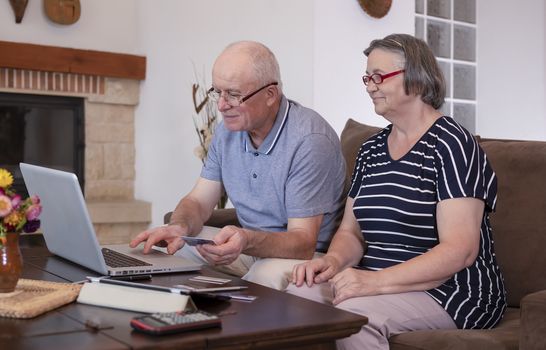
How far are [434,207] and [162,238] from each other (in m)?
0.69

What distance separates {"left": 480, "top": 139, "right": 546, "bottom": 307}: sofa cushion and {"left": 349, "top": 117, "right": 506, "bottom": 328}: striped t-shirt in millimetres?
127

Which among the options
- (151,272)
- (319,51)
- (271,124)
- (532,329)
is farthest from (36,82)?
(532,329)

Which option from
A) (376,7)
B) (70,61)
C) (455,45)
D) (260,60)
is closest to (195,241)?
(260,60)

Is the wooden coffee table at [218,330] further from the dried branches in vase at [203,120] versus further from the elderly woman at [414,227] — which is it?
the dried branches in vase at [203,120]

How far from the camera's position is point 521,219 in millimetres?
2121

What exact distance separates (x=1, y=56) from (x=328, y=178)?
272 centimetres

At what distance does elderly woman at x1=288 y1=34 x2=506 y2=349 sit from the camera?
1829 millimetres

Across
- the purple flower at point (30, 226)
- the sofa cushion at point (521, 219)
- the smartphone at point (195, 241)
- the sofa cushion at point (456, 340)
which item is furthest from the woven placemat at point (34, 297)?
the sofa cushion at point (521, 219)

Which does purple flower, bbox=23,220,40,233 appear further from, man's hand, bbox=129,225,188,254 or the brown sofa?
the brown sofa

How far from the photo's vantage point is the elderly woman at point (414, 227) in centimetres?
183

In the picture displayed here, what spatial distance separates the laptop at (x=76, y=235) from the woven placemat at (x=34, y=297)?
0.51 ft

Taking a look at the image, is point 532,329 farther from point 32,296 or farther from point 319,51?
point 319,51

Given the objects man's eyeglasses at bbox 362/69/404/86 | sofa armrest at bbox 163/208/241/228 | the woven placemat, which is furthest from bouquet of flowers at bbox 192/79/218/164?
the woven placemat

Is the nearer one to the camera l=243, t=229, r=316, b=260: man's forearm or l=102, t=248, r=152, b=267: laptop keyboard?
l=102, t=248, r=152, b=267: laptop keyboard
